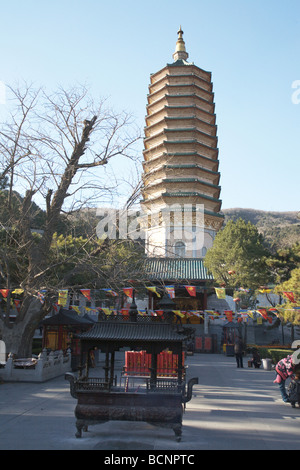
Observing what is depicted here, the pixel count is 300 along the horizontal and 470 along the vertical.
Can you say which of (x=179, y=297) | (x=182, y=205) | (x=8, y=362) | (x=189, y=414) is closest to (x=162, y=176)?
(x=182, y=205)

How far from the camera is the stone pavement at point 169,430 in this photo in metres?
6.18

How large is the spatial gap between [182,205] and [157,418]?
2598 centimetres

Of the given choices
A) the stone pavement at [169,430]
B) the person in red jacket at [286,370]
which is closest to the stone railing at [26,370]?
the stone pavement at [169,430]

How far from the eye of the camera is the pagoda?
3170cm

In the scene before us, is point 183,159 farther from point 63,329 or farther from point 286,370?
point 286,370

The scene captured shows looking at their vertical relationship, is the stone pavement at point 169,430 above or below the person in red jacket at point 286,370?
below

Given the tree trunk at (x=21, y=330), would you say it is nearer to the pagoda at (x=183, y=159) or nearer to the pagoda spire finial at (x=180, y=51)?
the pagoda at (x=183, y=159)

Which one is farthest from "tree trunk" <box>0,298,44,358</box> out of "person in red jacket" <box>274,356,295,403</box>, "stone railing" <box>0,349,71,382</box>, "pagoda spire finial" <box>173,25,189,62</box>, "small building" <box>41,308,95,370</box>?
"pagoda spire finial" <box>173,25,189,62</box>

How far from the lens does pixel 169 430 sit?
7254mm

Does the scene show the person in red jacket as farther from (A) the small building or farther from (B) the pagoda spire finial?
(B) the pagoda spire finial

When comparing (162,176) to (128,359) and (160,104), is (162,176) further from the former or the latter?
(128,359)

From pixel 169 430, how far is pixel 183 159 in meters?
27.6

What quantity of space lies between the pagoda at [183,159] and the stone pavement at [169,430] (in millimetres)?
19498

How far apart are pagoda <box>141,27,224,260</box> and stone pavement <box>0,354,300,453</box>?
19498mm
